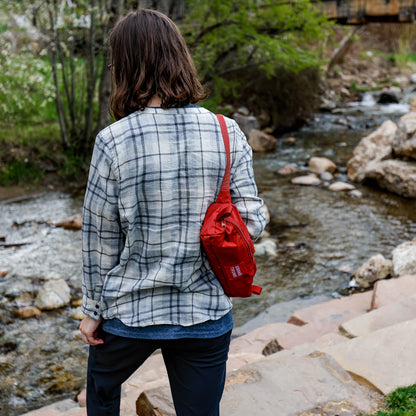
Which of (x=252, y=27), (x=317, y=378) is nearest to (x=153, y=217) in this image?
(x=317, y=378)

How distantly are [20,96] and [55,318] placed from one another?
4.96 metres

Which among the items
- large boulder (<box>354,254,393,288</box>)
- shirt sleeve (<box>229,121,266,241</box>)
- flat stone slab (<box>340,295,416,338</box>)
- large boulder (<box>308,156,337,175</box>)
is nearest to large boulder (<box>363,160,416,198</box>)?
large boulder (<box>308,156,337,175</box>)

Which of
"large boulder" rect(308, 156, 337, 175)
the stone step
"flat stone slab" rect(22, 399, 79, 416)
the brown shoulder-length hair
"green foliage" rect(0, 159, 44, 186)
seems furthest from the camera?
"large boulder" rect(308, 156, 337, 175)

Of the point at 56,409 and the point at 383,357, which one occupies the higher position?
the point at 383,357

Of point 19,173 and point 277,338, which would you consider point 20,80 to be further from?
point 277,338

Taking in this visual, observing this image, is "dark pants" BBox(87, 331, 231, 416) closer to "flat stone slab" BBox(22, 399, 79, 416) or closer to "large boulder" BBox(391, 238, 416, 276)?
"flat stone slab" BBox(22, 399, 79, 416)

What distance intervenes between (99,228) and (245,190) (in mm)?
478

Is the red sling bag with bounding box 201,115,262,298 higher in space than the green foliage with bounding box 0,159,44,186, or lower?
higher

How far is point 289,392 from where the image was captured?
2242mm

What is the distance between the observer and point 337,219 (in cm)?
698

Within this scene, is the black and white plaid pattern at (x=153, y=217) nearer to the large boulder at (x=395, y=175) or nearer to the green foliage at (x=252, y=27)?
the large boulder at (x=395, y=175)

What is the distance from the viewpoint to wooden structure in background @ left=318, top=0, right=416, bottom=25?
39.3ft

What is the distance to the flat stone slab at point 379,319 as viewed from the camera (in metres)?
A: 3.31

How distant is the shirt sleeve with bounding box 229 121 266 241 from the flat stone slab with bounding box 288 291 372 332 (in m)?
2.68
